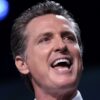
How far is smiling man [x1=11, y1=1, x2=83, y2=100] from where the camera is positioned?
5.46 ft

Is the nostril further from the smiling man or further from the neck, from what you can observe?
the neck

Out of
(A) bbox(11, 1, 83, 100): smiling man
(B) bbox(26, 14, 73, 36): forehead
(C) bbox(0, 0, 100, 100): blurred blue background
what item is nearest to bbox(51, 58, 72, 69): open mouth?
(A) bbox(11, 1, 83, 100): smiling man

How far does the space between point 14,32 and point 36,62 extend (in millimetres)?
234

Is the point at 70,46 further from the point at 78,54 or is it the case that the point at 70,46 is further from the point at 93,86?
the point at 93,86

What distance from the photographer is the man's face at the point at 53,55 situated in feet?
5.43

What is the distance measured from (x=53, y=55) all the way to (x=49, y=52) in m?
0.02

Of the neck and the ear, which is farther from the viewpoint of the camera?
the ear

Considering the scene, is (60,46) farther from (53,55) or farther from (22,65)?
(22,65)

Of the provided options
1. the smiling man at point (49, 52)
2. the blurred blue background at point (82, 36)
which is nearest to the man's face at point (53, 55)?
the smiling man at point (49, 52)

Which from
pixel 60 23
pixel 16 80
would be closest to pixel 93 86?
pixel 16 80

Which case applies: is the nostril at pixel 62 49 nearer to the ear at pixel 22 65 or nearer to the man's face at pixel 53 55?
the man's face at pixel 53 55

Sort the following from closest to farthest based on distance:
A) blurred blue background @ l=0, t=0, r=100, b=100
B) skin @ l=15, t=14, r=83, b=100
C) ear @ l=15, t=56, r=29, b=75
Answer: skin @ l=15, t=14, r=83, b=100 → ear @ l=15, t=56, r=29, b=75 → blurred blue background @ l=0, t=0, r=100, b=100

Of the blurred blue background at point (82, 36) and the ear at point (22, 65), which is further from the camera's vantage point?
the blurred blue background at point (82, 36)

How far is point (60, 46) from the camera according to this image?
166 cm
